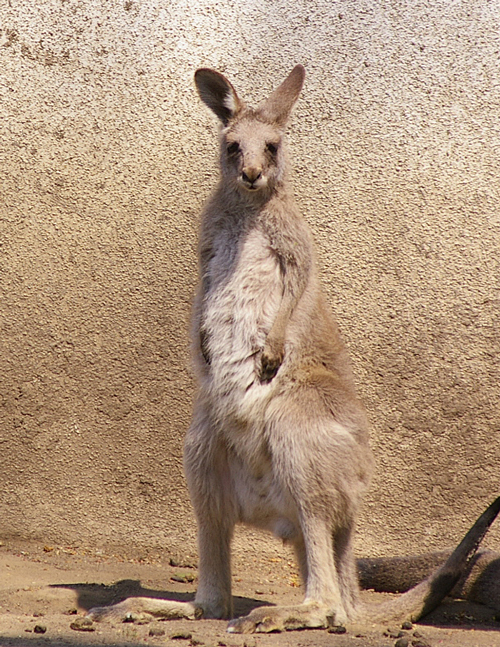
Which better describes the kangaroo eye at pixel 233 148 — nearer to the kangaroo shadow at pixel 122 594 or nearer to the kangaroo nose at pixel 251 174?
the kangaroo nose at pixel 251 174

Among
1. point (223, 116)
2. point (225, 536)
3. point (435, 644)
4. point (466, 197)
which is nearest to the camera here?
point (435, 644)

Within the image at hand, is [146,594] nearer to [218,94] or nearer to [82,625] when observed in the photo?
[82,625]

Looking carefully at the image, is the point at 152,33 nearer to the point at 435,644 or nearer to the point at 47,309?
the point at 47,309

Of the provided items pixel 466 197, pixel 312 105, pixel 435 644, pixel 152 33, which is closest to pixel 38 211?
pixel 152 33

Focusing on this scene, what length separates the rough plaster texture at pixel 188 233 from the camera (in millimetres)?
3877

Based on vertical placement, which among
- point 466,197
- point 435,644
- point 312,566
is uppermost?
point 466,197

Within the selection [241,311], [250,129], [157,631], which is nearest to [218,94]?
[250,129]

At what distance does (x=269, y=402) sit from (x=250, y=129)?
43.2 inches

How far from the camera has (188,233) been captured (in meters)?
4.06

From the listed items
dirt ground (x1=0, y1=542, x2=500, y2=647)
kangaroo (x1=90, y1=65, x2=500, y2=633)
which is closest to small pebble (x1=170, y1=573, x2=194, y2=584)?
dirt ground (x1=0, y1=542, x2=500, y2=647)

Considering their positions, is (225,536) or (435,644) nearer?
(435,644)

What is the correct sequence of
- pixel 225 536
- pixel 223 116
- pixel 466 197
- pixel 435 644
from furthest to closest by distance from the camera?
pixel 466 197 < pixel 223 116 < pixel 225 536 < pixel 435 644

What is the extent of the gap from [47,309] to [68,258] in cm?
27

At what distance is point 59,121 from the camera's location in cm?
409
